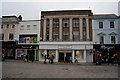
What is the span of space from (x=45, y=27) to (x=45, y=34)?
1607 mm

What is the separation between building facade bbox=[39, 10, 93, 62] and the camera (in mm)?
32594

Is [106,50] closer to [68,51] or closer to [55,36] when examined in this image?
[68,51]

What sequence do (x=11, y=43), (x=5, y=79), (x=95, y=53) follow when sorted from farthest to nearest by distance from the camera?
(x=11, y=43)
(x=95, y=53)
(x=5, y=79)

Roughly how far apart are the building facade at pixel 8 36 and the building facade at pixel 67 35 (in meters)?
6.67

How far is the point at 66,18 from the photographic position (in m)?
33.7

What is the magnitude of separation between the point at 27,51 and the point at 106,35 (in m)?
18.1

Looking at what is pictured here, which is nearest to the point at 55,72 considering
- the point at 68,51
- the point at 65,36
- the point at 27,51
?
the point at 68,51

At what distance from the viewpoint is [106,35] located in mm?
32469

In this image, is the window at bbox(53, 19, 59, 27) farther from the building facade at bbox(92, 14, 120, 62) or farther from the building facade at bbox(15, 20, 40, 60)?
the building facade at bbox(92, 14, 120, 62)

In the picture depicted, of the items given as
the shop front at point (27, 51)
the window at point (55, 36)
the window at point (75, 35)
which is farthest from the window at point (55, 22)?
the shop front at point (27, 51)

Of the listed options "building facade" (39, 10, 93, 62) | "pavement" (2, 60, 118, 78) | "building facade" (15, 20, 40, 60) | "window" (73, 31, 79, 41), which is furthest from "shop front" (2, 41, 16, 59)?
"pavement" (2, 60, 118, 78)

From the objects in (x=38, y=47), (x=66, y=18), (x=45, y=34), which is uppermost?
(x=66, y=18)

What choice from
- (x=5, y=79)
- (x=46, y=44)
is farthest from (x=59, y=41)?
(x=5, y=79)

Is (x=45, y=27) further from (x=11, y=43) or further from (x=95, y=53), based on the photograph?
(x=95, y=53)
